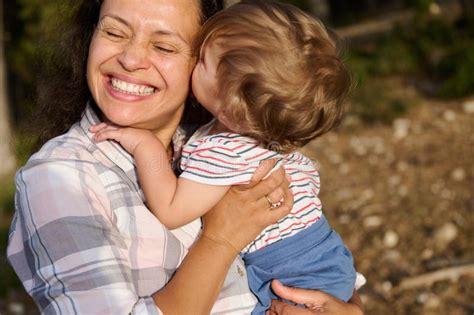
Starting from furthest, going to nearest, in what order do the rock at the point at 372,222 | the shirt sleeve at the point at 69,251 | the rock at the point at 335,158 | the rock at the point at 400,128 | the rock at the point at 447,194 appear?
the rock at the point at 400,128, the rock at the point at 335,158, the rock at the point at 447,194, the rock at the point at 372,222, the shirt sleeve at the point at 69,251

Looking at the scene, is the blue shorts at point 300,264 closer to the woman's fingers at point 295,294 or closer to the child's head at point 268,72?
the woman's fingers at point 295,294

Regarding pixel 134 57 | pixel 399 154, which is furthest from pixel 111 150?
pixel 399 154

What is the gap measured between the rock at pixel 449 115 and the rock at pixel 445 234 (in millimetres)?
2312

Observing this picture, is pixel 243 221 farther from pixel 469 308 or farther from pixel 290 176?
pixel 469 308

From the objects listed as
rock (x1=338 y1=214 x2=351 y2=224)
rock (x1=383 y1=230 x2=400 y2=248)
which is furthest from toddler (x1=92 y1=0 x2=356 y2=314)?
rock (x1=338 y1=214 x2=351 y2=224)

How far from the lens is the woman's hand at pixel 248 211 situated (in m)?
2.29

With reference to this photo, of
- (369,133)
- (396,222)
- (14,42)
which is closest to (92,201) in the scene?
(396,222)

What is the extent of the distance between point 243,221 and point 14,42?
898 centimetres

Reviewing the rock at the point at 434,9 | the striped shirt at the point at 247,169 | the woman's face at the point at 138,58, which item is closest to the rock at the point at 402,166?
the rock at the point at 434,9

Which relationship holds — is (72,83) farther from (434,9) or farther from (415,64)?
(434,9)

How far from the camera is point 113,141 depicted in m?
2.41

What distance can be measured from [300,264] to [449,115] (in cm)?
592

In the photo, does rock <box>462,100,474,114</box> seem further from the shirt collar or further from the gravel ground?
the shirt collar

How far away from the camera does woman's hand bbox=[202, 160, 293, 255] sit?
229 centimetres
